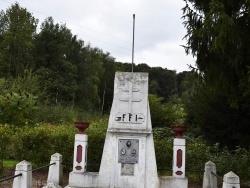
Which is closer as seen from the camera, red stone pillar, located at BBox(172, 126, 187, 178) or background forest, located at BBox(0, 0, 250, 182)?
red stone pillar, located at BBox(172, 126, 187, 178)

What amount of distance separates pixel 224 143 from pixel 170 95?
52128 millimetres

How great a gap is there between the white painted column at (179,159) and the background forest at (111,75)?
2.06 m

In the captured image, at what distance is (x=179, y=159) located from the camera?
857cm

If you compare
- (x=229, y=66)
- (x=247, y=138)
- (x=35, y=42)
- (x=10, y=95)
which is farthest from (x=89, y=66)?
(x=229, y=66)

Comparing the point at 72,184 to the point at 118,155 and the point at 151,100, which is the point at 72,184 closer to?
the point at 118,155

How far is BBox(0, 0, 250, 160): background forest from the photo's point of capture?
9297 millimetres

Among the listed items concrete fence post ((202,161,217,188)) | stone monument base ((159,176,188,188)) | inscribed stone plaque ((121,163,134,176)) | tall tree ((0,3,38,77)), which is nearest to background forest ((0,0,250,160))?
tall tree ((0,3,38,77))

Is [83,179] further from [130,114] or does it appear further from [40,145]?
[40,145]

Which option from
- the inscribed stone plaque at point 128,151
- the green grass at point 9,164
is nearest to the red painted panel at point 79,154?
the inscribed stone plaque at point 128,151

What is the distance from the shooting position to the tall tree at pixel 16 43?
4022 centimetres

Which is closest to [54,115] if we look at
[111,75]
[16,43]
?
[16,43]

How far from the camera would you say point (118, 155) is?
8.41m

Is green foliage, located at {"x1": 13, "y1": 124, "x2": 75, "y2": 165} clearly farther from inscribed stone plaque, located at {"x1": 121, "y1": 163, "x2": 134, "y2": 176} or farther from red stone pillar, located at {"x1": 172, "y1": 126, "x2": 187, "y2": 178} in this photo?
red stone pillar, located at {"x1": 172, "y1": 126, "x2": 187, "y2": 178}

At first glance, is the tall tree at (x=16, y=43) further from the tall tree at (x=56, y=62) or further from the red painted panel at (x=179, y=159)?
the red painted panel at (x=179, y=159)
